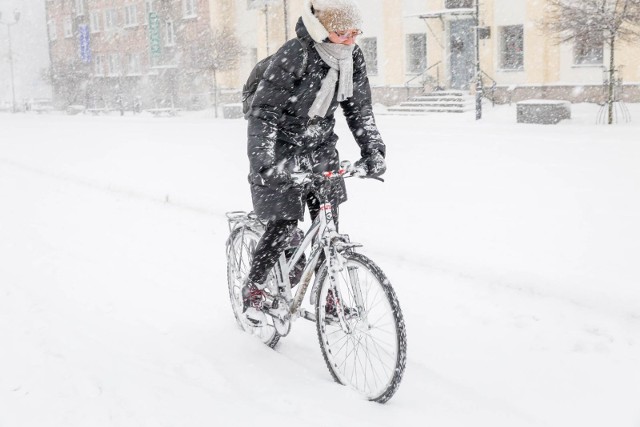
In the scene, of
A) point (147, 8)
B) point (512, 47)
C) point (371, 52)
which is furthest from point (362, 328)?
point (147, 8)

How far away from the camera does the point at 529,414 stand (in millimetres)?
3531

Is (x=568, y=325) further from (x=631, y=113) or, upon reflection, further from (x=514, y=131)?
(x=631, y=113)

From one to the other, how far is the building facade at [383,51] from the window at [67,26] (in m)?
4.82

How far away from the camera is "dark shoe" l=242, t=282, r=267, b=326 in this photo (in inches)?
173

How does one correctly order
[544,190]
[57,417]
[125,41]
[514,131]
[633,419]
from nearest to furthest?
[57,417] < [633,419] < [544,190] < [514,131] < [125,41]

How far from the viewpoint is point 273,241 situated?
4.12 meters

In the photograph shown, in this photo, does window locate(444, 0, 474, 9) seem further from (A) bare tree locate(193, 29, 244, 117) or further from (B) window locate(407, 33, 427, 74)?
(A) bare tree locate(193, 29, 244, 117)

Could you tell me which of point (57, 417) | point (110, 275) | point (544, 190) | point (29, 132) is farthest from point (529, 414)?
point (29, 132)

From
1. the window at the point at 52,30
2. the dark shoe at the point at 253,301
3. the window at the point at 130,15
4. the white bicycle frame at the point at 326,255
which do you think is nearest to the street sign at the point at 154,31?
the window at the point at 130,15

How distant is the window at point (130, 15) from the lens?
50.4 m

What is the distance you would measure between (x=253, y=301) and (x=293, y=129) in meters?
1.16

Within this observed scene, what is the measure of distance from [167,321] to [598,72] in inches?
932

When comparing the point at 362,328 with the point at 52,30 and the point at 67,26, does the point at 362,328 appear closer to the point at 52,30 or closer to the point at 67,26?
the point at 67,26

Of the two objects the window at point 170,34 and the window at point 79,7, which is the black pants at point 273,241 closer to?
the window at point 170,34
